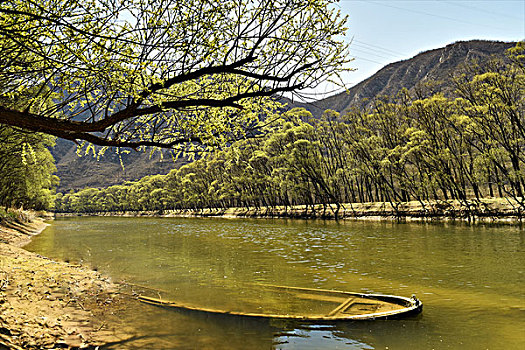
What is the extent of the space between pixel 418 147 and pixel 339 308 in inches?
1549

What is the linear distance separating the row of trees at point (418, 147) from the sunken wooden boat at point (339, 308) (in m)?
10.1

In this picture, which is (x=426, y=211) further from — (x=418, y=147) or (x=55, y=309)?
(x=55, y=309)

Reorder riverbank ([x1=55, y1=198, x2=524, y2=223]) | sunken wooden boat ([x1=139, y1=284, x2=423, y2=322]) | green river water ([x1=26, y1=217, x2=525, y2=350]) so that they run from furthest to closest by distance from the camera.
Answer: riverbank ([x1=55, y1=198, x2=524, y2=223]) < sunken wooden boat ([x1=139, y1=284, x2=423, y2=322]) < green river water ([x1=26, y1=217, x2=525, y2=350])

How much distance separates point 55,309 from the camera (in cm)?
818

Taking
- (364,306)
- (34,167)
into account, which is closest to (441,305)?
(364,306)

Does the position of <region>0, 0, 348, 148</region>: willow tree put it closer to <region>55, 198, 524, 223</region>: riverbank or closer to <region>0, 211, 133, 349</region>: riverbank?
<region>0, 211, 133, 349</region>: riverbank

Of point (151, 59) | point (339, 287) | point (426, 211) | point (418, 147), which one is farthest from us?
point (426, 211)

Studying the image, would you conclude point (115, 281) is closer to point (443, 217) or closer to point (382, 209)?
point (443, 217)

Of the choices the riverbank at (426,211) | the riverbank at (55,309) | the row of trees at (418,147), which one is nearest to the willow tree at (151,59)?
the riverbank at (55,309)

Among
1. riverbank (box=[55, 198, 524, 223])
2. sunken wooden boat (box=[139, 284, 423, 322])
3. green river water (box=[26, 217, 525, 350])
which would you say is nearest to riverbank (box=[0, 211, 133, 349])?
green river water (box=[26, 217, 525, 350])

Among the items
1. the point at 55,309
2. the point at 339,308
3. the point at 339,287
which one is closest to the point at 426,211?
the point at 339,287

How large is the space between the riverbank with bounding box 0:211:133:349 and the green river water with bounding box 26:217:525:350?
0.74 metres

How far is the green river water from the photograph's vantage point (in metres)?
6.75

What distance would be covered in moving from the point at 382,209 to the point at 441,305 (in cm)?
4432
